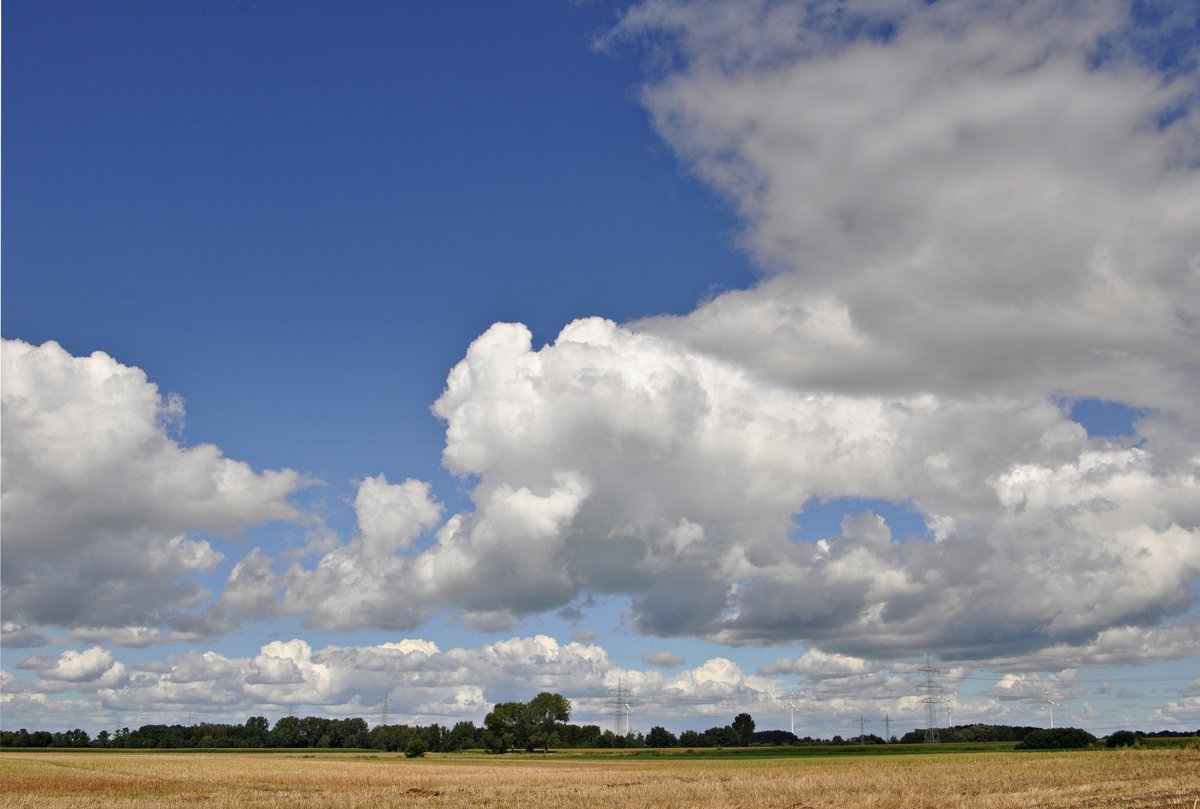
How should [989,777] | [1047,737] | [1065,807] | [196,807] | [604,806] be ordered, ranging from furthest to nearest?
[1047,737] < [989,777] < [196,807] < [604,806] < [1065,807]

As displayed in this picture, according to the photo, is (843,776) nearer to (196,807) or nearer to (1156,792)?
(1156,792)

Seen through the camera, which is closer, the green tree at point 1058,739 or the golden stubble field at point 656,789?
the golden stubble field at point 656,789

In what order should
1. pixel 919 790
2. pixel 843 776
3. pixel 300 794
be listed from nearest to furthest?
pixel 919 790 → pixel 300 794 → pixel 843 776

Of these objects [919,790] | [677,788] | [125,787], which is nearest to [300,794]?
[125,787]

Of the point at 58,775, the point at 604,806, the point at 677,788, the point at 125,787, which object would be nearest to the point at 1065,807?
the point at 604,806

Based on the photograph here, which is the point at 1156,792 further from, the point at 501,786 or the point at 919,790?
the point at 501,786

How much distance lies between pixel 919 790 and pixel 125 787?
57279 mm

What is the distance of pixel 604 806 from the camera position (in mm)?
52625

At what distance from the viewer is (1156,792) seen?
2196 inches

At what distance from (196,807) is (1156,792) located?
52.3 m

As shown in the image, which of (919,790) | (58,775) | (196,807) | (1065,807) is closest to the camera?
(1065,807)

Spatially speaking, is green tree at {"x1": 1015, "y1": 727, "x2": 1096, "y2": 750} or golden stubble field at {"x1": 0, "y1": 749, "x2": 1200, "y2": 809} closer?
golden stubble field at {"x1": 0, "y1": 749, "x2": 1200, "y2": 809}

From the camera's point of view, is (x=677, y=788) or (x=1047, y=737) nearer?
(x=677, y=788)

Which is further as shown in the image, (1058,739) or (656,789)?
(1058,739)
